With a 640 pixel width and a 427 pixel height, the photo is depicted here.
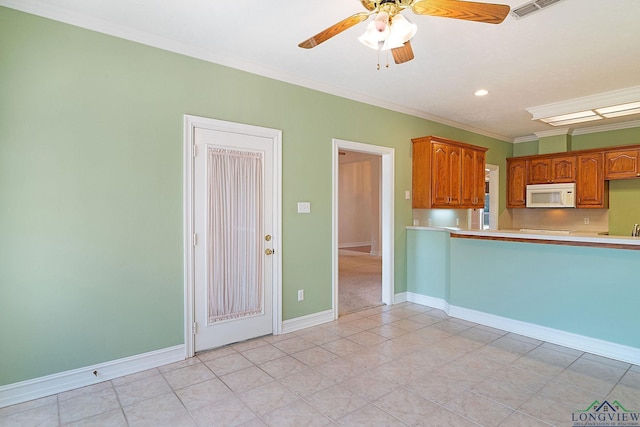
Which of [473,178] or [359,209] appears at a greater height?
[473,178]

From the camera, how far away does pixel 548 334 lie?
3.54m

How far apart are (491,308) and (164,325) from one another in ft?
11.4

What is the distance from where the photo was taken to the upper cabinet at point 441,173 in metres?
4.90

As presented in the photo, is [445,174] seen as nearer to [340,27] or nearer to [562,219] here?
[562,219]

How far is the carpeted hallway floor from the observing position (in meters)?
4.84

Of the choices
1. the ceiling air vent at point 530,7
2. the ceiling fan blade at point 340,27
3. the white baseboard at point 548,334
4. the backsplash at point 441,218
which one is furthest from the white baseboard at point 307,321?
the ceiling air vent at point 530,7

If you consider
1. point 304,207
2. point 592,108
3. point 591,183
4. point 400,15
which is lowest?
point 304,207

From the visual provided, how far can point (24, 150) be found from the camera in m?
2.39

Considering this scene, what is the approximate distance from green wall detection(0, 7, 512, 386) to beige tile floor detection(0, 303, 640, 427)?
39 centimetres

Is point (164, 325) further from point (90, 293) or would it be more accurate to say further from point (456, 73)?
point (456, 73)

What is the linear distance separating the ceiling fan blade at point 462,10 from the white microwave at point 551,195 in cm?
518

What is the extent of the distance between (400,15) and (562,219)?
6.01 m

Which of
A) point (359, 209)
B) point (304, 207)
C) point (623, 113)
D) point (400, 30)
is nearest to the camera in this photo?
point (400, 30)

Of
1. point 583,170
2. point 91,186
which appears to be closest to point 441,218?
point 583,170
